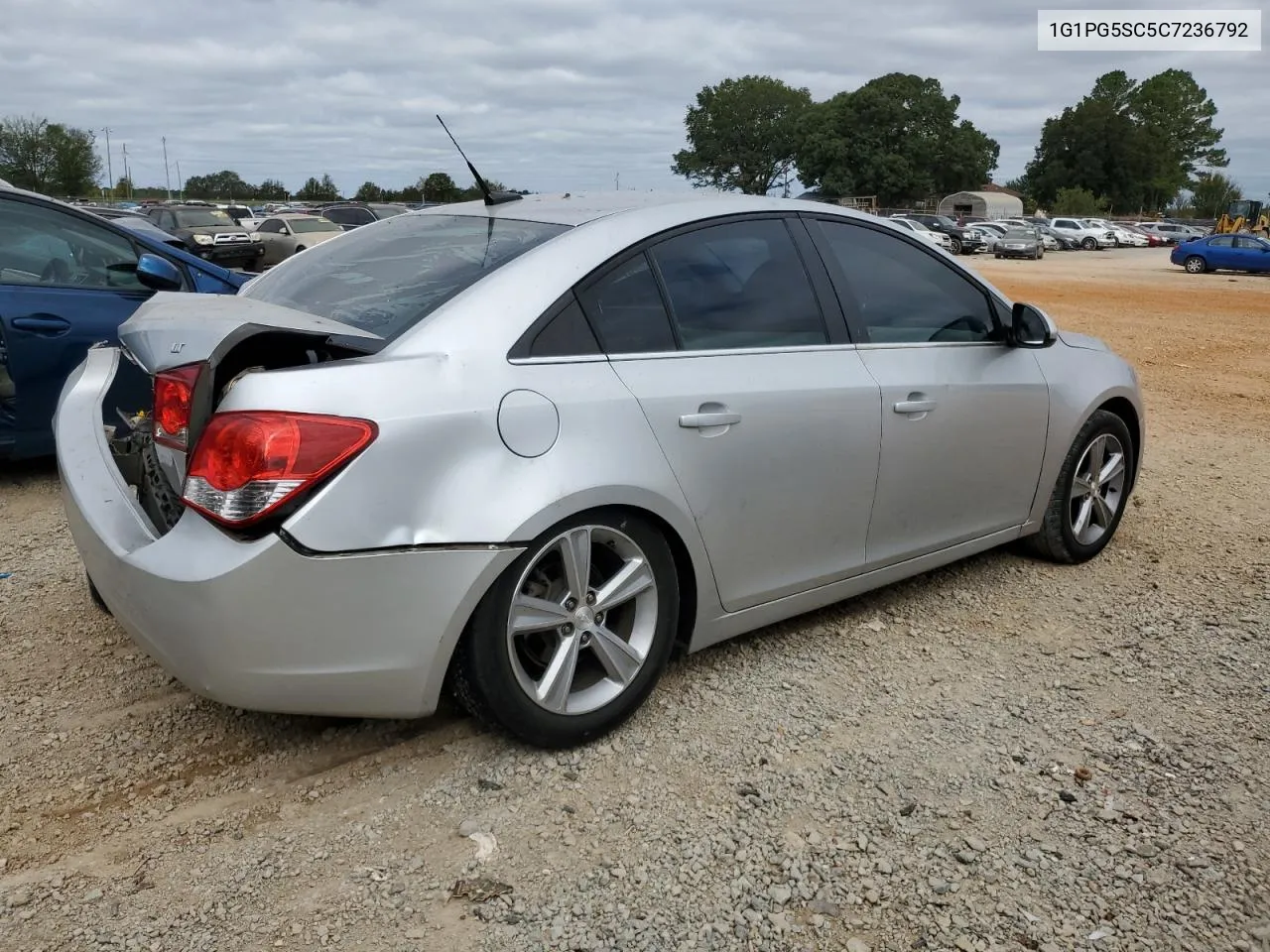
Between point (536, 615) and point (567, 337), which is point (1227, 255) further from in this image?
point (536, 615)

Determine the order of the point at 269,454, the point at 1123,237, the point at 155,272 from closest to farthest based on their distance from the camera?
1. the point at 269,454
2. the point at 155,272
3. the point at 1123,237

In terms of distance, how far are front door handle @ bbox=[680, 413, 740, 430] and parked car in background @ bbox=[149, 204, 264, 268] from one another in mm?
17348

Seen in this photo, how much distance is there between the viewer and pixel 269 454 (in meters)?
2.51

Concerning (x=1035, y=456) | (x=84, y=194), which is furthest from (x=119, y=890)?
(x=84, y=194)

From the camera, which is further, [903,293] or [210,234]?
[210,234]

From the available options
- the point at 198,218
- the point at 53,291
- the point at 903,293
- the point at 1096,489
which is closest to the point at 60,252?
the point at 53,291

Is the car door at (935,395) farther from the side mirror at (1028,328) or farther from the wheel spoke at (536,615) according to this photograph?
the wheel spoke at (536,615)

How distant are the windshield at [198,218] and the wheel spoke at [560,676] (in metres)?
21.9

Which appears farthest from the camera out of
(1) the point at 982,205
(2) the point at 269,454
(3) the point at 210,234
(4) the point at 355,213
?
(1) the point at 982,205

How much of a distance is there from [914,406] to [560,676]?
1.62m

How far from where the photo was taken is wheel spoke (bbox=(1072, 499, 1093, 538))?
4.70m

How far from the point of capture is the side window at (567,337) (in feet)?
9.66

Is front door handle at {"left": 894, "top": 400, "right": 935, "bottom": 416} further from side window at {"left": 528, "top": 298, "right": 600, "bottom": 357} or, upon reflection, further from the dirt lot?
side window at {"left": 528, "top": 298, "right": 600, "bottom": 357}

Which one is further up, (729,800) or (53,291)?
(53,291)
